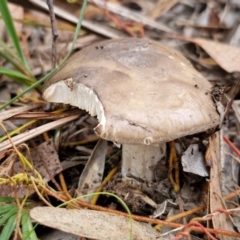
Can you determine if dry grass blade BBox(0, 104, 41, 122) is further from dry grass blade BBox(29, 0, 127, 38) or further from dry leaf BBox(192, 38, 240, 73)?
dry leaf BBox(192, 38, 240, 73)

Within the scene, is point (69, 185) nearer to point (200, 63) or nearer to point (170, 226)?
point (170, 226)

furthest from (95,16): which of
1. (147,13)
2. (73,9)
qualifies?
(147,13)

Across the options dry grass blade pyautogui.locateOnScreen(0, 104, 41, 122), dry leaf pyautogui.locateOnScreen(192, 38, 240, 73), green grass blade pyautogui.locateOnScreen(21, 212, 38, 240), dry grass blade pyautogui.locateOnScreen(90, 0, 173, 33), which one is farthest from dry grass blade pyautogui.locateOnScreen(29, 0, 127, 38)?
green grass blade pyautogui.locateOnScreen(21, 212, 38, 240)

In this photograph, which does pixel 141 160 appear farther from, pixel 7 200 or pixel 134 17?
pixel 134 17

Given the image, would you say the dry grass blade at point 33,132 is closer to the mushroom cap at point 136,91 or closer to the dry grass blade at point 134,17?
the mushroom cap at point 136,91

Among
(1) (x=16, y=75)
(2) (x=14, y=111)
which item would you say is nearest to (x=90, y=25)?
(1) (x=16, y=75)

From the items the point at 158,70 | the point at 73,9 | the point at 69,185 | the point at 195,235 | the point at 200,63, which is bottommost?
the point at 195,235
